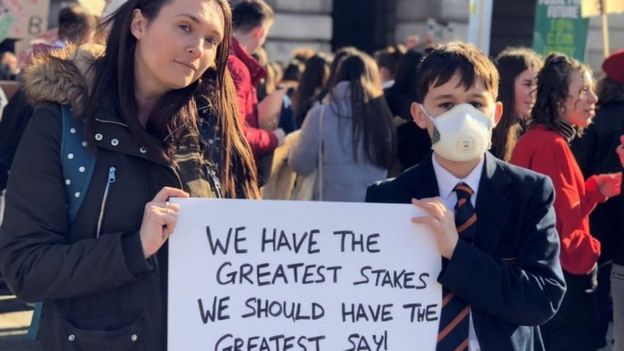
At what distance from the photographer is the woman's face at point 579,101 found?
466 centimetres

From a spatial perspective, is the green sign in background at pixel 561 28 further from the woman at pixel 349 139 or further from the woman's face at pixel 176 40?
the woman's face at pixel 176 40

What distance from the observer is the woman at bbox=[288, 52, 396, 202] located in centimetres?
613

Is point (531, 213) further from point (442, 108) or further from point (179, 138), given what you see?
point (179, 138)

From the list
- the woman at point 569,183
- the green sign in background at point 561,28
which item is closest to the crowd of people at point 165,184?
the woman at point 569,183

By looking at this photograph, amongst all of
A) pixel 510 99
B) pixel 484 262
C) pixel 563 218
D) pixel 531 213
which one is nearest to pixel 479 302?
pixel 484 262

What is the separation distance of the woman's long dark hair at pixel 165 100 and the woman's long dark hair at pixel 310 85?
504 centimetres

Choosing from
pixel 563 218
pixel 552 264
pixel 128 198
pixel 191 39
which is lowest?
→ pixel 563 218

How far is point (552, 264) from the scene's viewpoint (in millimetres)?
2656

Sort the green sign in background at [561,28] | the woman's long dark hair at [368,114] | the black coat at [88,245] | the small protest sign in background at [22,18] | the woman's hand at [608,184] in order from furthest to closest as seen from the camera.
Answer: the green sign in background at [561,28]
the small protest sign in background at [22,18]
the woman's long dark hair at [368,114]
the woman's hand at [608,184]
the black coat at [88,245]

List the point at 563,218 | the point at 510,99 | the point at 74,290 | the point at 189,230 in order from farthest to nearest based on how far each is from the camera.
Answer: the point at 510,99, the point at 563,218, the point at 189,230, the point at 74,290

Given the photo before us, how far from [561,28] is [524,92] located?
12.8ft

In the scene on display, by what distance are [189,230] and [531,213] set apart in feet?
2.84

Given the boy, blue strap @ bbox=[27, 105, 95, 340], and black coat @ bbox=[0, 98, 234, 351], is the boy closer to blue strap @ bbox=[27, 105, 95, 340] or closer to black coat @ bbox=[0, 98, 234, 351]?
black coat @ bbox=[0, 98, 234, 351]

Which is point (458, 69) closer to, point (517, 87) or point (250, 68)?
point (517, 87)
